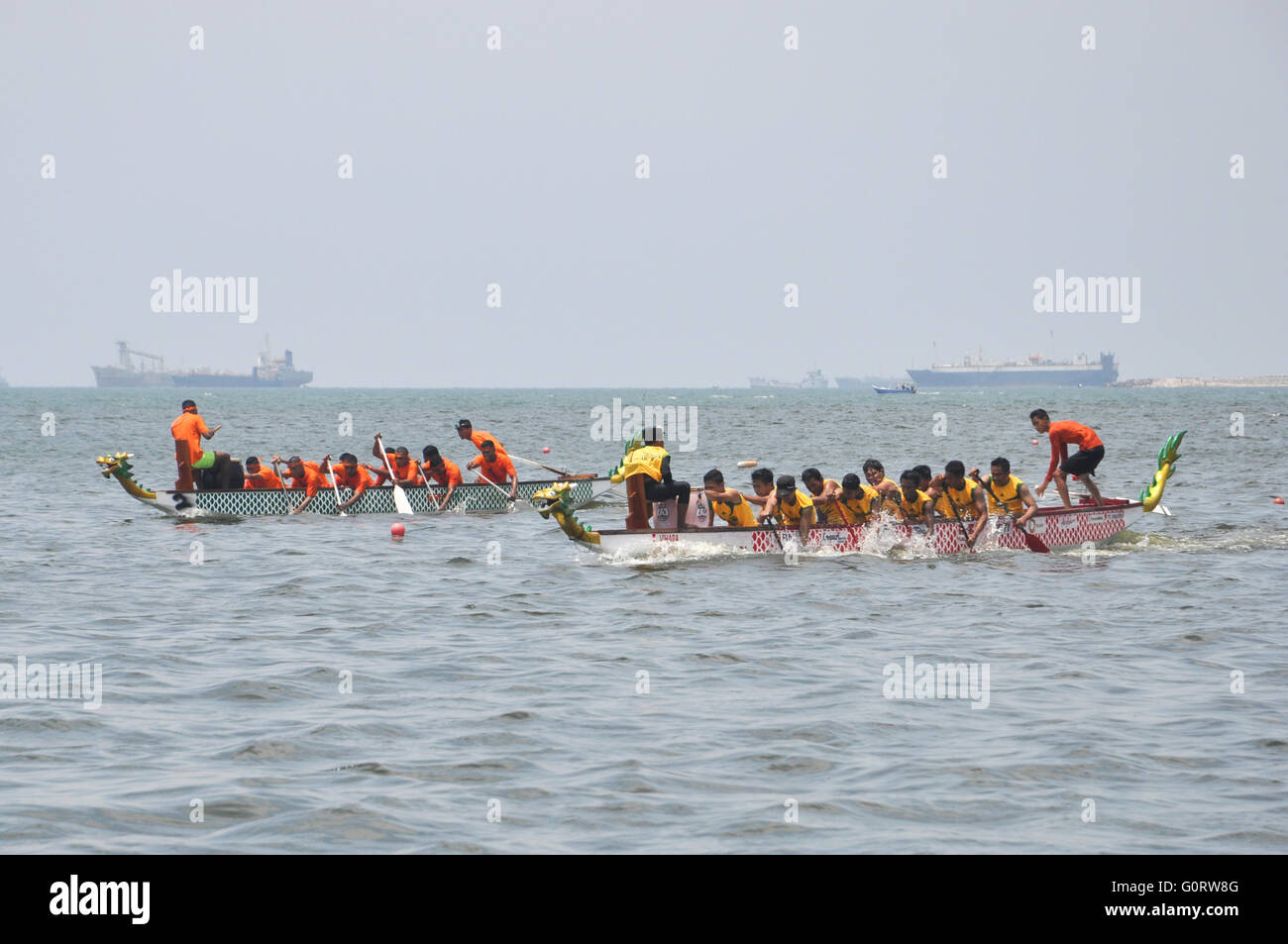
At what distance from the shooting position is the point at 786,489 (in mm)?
19859

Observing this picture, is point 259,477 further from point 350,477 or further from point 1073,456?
point 1073,456

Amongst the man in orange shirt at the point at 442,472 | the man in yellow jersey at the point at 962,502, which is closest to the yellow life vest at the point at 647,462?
the man in yellow jersey at the point at 962,502

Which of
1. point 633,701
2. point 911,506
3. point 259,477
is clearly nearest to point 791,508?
point 911,506

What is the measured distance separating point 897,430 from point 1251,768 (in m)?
71.9

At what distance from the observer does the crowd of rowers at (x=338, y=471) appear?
2658cm

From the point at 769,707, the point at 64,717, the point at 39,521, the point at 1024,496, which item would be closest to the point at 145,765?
the point at 64,717

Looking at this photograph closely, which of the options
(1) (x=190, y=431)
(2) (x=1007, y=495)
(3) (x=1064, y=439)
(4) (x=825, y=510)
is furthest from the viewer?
(1) (x=190, y=431)

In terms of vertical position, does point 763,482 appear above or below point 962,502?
above

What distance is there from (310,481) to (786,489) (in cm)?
1151

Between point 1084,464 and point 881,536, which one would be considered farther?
point 1084,464

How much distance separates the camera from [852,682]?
40.8ft

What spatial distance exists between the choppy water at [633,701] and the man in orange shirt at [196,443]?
8.66 ft

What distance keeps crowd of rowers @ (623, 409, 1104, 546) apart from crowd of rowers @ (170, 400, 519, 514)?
6857 mm

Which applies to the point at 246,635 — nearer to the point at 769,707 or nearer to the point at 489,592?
the point at 489,592
